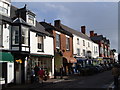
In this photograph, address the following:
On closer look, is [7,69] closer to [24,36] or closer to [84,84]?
[24,36]

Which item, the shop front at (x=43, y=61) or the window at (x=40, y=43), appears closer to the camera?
the shop front at (x=43, y=61)

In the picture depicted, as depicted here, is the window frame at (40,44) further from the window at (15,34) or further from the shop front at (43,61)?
the window at (15,34)

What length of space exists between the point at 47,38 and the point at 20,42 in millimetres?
7052

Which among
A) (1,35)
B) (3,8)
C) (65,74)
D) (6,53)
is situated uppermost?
(3,8)

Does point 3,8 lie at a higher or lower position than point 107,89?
higher

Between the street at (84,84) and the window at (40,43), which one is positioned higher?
the window at (40,43)

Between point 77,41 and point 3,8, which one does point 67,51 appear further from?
point 3,8

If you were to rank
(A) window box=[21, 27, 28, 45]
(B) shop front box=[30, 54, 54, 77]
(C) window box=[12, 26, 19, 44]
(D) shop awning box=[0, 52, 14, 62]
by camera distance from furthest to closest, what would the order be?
(B) shop front box=[30, 54, 54, 77]
(A) window box=[21, 27, 28, 45]
(C) window box=[12, 26, 19, 44]
(D) shop awning box=[0, 52, 14, 62]

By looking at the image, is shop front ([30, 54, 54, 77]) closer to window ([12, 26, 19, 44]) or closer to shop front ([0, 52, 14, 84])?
window ([12, 26, 19, 44])

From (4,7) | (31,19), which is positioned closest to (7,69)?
(4,7)

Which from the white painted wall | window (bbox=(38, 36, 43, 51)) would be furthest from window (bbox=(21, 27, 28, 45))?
window (bbox=(38, 36, 43, 51))

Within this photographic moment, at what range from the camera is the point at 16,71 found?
64.0 feet

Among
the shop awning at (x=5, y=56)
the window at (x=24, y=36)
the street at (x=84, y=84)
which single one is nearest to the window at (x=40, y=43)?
the window at (x=24, y=36)

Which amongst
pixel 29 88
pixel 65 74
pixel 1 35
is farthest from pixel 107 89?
pixel 65 74
